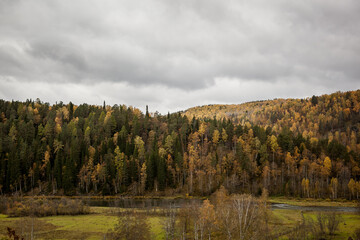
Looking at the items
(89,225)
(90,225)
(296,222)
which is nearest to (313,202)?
(296,222)

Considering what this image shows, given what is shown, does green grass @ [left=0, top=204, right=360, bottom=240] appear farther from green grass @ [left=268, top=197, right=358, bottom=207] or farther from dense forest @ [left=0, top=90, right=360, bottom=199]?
dense forest @ [left=0, top=90, right=360, bottom=199]

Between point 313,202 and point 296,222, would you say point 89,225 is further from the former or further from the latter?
point 313,202

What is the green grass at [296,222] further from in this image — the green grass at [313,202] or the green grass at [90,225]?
the green grass at [313,202]

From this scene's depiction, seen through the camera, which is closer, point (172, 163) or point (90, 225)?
point (90, 225)

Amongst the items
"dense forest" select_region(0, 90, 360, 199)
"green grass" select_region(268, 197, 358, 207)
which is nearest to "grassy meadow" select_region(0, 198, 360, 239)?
"green grass" select_region(268, 197, 358, 207)

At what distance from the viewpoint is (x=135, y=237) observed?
147 feet

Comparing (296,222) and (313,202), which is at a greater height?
(296,222)

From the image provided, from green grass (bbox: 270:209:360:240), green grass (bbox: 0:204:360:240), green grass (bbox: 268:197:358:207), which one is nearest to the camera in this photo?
green grass (bbox: 270:209:360:240)

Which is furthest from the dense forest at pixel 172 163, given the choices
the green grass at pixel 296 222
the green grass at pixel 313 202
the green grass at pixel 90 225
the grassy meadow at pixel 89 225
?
the green grass at pixel 90 225

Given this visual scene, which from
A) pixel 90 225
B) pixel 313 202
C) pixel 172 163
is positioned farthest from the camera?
pixel 172 163

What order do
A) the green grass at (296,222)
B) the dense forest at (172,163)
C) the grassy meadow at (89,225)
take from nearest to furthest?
the green grass at (296,222) → the grassy meadow at (89,225) → the dense forest at (172,163)

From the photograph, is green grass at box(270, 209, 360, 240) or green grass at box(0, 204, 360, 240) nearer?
green grass at box(270, 209, 360, 240)

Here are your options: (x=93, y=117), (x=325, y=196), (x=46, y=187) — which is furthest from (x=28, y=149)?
(x=325, y=196)

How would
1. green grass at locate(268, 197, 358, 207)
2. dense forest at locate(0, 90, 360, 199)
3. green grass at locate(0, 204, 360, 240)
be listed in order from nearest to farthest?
green grass at locate(0, 204, 360, 240)
green grass at locate(268, 197, 358, 207)
dense forest at locate(0, 90, 360, 199)
